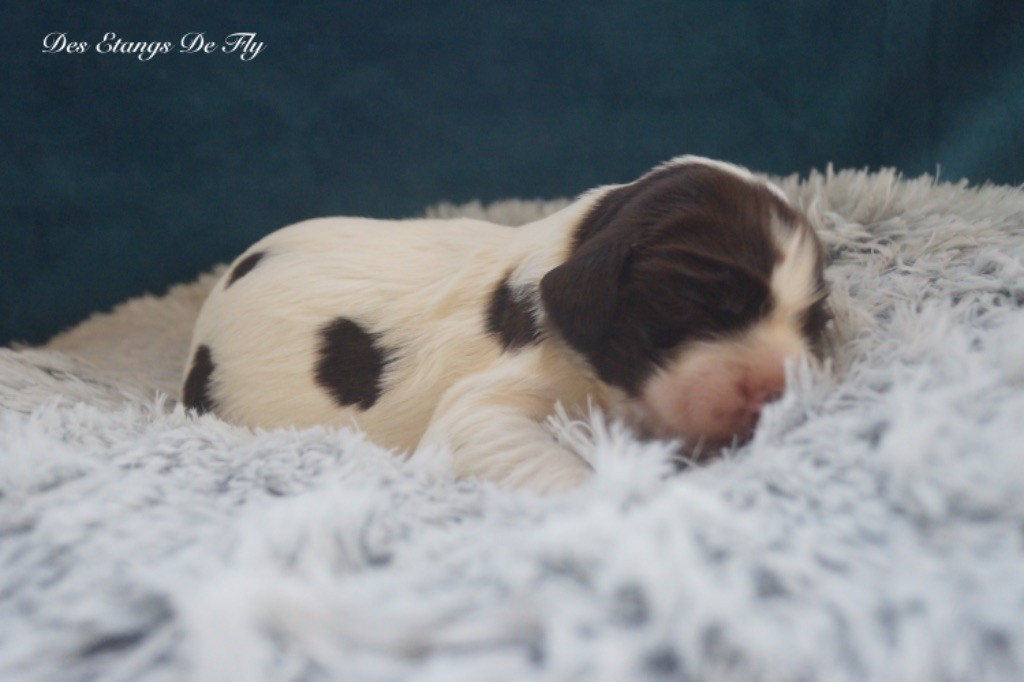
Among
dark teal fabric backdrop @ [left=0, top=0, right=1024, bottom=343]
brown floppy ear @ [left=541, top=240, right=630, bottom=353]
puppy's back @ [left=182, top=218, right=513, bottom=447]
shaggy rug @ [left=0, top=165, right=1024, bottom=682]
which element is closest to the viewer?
shaggy rug @ [left=0, top=165, right=1024, bottom=682]

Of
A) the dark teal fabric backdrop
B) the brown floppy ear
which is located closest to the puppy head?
the brown floppy ear

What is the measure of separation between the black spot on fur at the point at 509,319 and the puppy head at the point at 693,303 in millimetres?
121

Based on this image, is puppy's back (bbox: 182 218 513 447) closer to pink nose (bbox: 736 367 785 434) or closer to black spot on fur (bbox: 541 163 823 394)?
black spot on fur (bbox: 541 163 823 394)

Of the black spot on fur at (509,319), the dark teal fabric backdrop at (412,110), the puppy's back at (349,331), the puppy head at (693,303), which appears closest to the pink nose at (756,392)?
the puppy head at (693,303)

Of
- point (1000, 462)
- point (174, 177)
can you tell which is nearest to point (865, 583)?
point (1000, 462)

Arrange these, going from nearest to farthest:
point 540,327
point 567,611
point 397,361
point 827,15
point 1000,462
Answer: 1. point 567,611
2. point 1000,462
3. point 540,327
4. point 397,361
5. point 827,15

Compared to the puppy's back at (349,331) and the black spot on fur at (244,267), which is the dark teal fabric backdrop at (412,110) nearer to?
the black spot on fur at (244,267)

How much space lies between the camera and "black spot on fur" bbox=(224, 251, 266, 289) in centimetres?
178

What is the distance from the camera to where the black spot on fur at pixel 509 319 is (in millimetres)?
1340

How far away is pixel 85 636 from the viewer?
2.15 feet

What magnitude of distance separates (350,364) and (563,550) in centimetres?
92

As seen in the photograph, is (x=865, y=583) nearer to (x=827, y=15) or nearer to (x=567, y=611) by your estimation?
(x=567, y=611)

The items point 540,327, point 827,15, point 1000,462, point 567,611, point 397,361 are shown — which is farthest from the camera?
point 827,15

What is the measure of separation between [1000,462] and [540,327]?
2.36 ft
